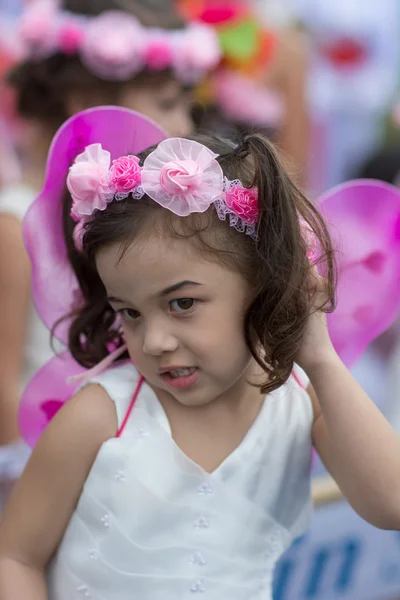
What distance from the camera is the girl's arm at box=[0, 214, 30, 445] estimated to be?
2.22m

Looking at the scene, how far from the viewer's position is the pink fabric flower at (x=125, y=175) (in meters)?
1.26

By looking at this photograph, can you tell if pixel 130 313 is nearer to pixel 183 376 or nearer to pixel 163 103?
pixel 183 376

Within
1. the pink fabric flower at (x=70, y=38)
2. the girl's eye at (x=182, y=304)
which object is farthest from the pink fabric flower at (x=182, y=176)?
the pink fabric flower at (x=70, y=38)

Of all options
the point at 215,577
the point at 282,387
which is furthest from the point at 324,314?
the point at 215,577

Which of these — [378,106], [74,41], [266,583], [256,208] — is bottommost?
[378,106]

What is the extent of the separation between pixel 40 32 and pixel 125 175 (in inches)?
54.4

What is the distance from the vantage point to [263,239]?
1.28 metres

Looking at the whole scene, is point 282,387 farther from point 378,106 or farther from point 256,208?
point 378,106

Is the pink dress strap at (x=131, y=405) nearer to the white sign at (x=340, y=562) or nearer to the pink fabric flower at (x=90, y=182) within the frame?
the pink fabric flower at (x=90, y=182)

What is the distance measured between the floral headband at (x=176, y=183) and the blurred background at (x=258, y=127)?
0.12 m

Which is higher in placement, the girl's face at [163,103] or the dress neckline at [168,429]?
the girl's face at [163,103]

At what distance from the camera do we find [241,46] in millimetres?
3061

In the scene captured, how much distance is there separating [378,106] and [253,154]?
16.9 ft

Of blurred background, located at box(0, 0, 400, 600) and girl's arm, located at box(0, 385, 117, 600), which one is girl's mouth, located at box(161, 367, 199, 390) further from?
blurred background, located at box(0, 0, 400, 600)
